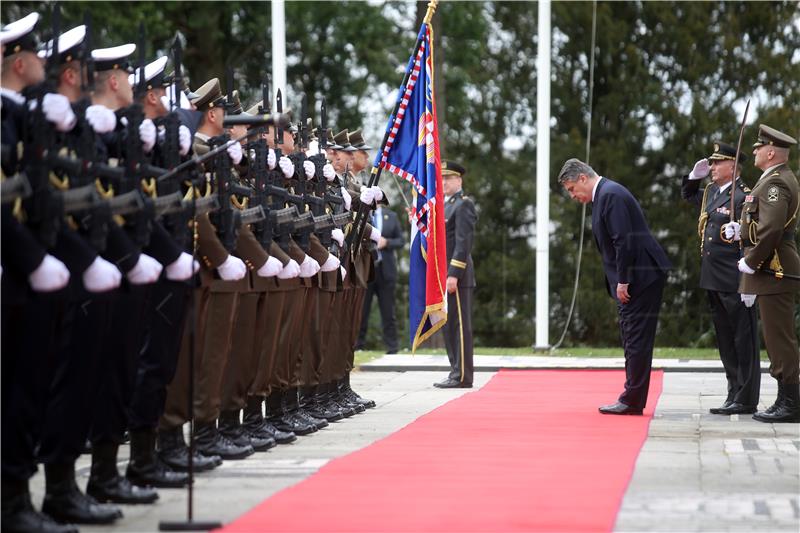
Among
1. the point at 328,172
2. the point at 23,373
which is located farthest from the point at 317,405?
the point at 23,373

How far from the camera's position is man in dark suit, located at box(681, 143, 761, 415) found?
11891 millimetres

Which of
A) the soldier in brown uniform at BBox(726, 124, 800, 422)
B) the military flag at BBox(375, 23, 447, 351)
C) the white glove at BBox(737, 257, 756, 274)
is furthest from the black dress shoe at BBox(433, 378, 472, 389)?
the white glove at BBox(737, 257, 756, 274)

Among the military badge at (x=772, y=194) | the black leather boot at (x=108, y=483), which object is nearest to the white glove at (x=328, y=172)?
the military badge at (x=772, y=194)

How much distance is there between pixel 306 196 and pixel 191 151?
2570mm

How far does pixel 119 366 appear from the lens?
737 centimetres

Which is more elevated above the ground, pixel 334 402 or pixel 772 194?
pixel 772 194

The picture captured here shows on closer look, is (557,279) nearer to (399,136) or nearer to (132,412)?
(399,136)

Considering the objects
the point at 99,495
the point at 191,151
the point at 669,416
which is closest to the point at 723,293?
the point at 669,416

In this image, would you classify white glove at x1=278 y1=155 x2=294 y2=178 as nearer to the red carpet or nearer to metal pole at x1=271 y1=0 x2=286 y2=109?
the red carpet

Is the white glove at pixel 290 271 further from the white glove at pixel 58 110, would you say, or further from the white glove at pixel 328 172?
the white glove at pixel 58 110

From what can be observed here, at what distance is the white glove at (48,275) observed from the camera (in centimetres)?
641

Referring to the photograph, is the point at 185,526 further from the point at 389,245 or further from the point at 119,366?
the point at 389,245

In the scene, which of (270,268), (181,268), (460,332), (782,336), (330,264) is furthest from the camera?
(460,332)

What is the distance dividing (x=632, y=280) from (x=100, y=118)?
545cm
